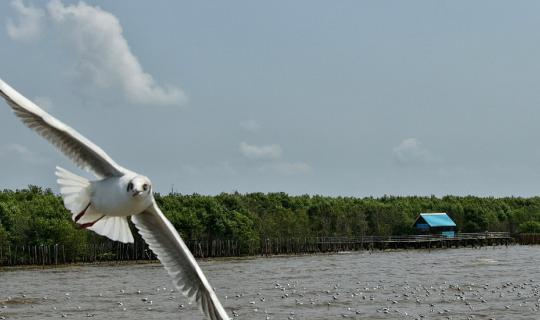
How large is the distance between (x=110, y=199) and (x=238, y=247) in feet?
237

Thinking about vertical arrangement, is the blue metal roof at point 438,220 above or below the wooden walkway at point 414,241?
above

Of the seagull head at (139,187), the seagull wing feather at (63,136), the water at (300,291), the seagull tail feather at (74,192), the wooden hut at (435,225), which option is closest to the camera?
the seagull head at (139,187)

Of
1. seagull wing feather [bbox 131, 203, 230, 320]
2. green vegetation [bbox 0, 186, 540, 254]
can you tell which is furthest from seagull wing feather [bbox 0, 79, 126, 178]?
green vegetation [bbox 0, 186, 540, 254]

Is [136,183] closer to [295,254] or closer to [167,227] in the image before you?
[167,227]

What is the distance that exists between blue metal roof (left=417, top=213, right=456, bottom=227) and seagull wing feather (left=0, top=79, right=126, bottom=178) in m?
87.8

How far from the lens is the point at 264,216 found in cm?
8931

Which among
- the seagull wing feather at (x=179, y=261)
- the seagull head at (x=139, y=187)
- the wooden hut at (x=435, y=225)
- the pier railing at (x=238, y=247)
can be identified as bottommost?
the seagull wing feather at (x=179, y=261)

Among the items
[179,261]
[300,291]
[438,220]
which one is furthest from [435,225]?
[179,261]

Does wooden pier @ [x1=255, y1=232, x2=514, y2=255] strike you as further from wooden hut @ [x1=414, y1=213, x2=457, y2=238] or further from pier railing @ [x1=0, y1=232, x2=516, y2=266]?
wooden hut @ [x1=414, y1=213, x2=457, y2=238]

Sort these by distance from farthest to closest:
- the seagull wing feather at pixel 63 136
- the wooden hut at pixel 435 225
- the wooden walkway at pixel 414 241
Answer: the wooden hut at pixel 435 225 < the wooden walkway at pixel 414 241 < the seagull wing feather at pixel 63 136

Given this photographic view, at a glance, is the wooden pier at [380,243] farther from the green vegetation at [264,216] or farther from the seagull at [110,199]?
the seagull at [110,199]

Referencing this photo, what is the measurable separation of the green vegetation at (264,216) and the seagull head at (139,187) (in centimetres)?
6023

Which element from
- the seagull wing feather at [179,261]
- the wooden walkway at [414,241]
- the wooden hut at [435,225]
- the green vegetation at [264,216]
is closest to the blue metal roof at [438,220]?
the wooden hut at [435,225]

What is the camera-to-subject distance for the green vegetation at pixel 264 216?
227 feet
